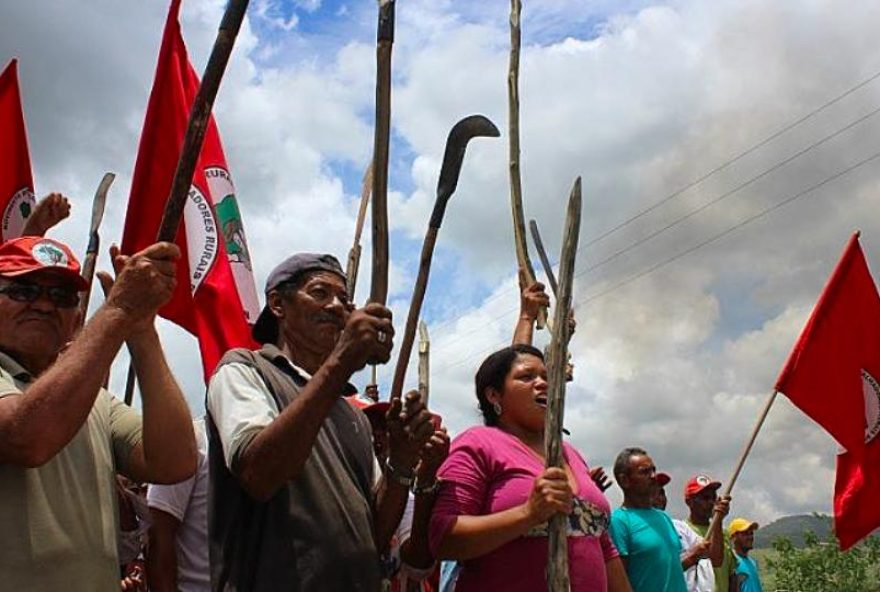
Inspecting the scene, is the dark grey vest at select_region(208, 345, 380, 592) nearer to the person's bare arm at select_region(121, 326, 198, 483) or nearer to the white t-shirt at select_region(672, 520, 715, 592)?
the person's bare arm at select_region(121, 326, 198, 483)

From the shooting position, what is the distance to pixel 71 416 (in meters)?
2.23

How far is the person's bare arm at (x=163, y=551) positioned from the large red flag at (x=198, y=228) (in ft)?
5.89

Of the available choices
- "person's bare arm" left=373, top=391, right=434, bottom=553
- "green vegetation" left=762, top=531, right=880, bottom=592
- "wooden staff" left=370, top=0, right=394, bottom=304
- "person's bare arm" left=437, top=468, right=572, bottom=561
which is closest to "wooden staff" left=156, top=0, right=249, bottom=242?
"wooden staff" left=370, top=0, right=394, bottom=304

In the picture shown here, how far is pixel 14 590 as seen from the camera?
2.24 meters

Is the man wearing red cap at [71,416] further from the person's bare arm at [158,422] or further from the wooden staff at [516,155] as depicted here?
the wooden staff at [516,155]

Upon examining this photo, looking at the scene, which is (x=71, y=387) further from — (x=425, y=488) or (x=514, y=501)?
(x=514, y=501)

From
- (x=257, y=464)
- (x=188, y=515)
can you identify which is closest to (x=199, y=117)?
(x=257, y=464)

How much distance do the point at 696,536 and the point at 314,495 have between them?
450 centimetres

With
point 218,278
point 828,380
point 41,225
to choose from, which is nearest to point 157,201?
point 218,278

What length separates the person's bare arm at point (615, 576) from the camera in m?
3.84

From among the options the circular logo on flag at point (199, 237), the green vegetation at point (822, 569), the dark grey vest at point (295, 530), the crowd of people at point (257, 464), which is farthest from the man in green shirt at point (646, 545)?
the green vegetation at point (822, 569)

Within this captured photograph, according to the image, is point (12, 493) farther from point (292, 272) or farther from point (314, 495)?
point (292, 272)

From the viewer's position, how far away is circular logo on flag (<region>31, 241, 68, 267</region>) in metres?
2.56

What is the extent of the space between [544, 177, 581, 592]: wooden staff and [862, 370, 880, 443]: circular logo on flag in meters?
4.37
